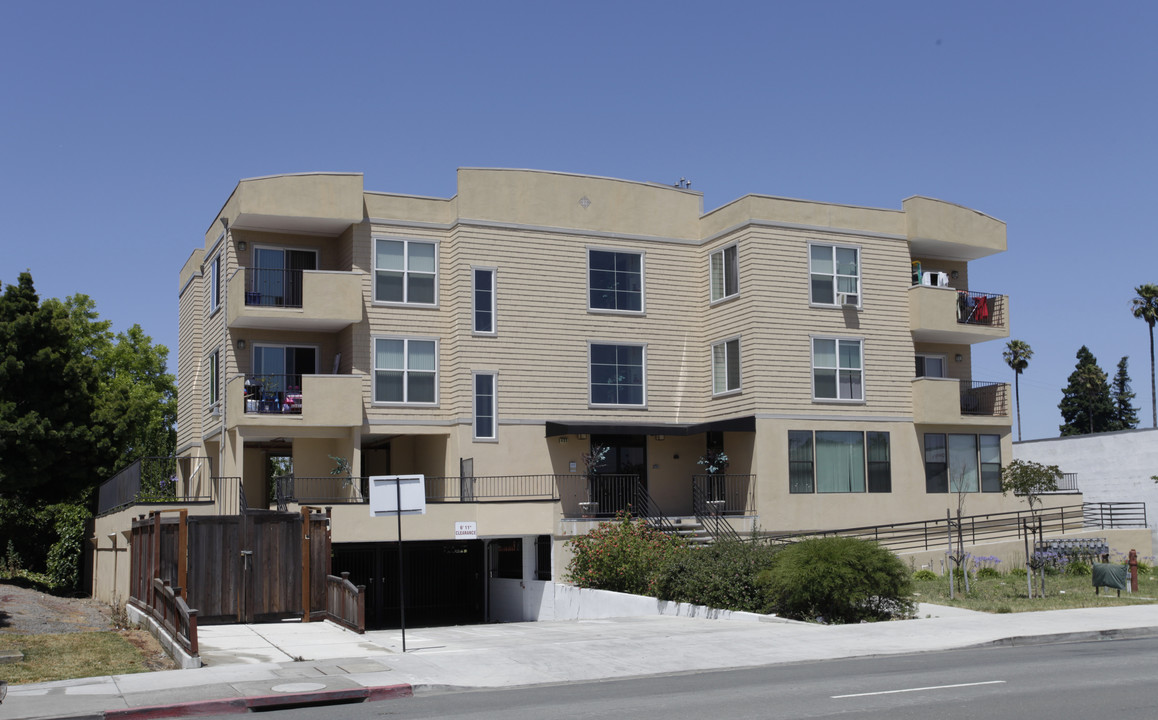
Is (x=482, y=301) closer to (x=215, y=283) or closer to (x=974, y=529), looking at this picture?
(x=215, y=283)

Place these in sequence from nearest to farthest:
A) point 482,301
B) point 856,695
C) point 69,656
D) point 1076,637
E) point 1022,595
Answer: point 856,695 → point 69,656 → point 1076,637 → point 1022,595 → point 482,301

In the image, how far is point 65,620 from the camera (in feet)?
79.0

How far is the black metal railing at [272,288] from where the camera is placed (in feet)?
108

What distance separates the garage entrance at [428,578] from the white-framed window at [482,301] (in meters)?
6.18

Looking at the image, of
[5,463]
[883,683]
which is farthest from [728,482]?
[5,463]

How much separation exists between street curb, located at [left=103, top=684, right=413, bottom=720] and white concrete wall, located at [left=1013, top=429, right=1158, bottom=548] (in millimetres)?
Answer: 34369

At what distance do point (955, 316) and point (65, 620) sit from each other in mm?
25976

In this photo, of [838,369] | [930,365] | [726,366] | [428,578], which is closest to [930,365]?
[930,365]

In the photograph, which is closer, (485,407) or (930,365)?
(485,407)

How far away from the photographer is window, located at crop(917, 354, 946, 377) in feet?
125

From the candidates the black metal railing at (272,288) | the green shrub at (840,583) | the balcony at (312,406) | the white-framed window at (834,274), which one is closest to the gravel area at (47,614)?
the balcony at (312,406)

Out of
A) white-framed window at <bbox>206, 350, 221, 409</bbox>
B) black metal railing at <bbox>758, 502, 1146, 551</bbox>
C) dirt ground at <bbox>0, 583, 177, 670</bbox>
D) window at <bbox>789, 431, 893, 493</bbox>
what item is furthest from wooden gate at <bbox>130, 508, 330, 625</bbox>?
window at <bbox>789, 431, 893, 493</bbox>

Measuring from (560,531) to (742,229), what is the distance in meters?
10.4

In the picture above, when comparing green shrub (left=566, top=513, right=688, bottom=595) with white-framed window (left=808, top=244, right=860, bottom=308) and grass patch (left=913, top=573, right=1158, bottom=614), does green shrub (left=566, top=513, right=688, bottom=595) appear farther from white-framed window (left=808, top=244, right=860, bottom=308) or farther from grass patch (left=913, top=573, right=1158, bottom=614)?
white-framed window (left=808, top=244, right=860, bottom=308)
